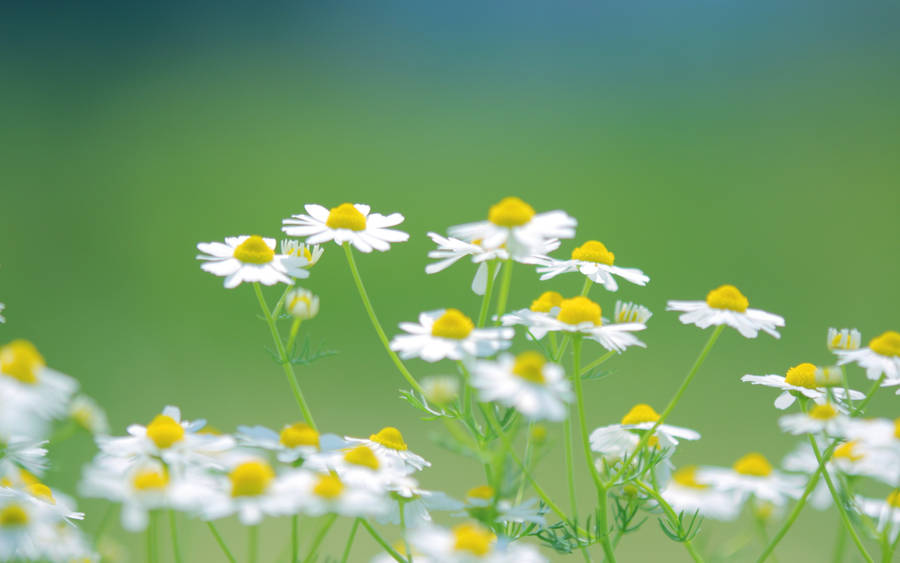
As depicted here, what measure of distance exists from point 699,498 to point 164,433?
0.46 meters

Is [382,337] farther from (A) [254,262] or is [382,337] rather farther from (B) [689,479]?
(B) [689,479]

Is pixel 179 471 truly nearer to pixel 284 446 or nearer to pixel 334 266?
pixel 284 446

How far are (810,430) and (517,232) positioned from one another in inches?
11.4

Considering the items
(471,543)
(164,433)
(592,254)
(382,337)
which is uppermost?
(592,254)

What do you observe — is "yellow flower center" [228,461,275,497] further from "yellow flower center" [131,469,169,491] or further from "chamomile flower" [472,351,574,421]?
"chamomile flower" [472,351,574,421]

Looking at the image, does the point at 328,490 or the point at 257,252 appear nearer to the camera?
the point at 328,490

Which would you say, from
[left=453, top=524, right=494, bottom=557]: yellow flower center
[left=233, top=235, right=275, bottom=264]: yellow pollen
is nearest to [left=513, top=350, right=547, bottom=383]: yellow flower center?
[left=453, top=524, right=494, bottom=557]: yellow flower center

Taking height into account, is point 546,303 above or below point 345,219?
below

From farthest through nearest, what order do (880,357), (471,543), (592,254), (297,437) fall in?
(592,254)
(880,357)
(297,437)
(471,543)

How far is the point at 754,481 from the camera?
2.61 ft

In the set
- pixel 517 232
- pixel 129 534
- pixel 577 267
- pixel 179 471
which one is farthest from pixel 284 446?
pixel 129 534

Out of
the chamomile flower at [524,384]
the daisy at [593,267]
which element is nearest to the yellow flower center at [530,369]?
the chamomile flower at [524,384]

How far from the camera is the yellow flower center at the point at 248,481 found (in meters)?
0.55

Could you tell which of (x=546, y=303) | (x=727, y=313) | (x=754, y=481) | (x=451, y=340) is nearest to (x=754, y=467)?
(x=754, y=481)
